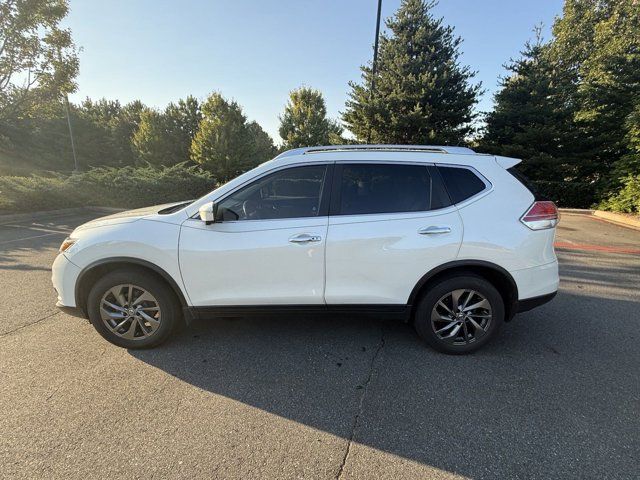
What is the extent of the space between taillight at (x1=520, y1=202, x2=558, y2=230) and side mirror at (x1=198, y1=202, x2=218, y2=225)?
258 centimetres

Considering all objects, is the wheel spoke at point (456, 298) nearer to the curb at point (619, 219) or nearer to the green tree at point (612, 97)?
the curb at point (619, 219)

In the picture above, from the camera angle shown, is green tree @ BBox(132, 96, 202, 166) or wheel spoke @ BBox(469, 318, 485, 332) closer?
wheel spoke @ BBox(469, 318, 485, 332)

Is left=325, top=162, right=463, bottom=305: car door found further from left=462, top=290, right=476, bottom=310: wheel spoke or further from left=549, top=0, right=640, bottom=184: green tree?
left=549, top=0, right=640, bottom=184: green tree

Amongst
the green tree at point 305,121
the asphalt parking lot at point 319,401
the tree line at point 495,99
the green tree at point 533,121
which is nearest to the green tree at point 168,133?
the green tree at point 305,121

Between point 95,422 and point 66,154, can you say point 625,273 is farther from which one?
point 66,154

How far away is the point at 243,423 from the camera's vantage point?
2275mm

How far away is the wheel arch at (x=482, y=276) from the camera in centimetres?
288

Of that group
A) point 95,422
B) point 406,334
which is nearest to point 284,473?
point 95,422

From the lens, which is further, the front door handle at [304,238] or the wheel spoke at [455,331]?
the wheel spoke at [455,331]

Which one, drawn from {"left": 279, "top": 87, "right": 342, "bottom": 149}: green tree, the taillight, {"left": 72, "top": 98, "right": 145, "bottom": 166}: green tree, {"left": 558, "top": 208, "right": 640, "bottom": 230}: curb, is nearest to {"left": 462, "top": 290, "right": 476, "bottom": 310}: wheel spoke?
the taillight

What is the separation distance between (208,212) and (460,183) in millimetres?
2151

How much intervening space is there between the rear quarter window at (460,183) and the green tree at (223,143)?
23538 mm

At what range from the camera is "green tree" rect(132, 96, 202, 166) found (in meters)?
30.6

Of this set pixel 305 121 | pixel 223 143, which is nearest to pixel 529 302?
pixel 223 143
